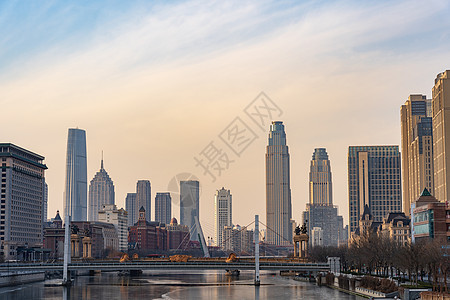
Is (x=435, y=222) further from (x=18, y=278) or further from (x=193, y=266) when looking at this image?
(x=18, y=278)

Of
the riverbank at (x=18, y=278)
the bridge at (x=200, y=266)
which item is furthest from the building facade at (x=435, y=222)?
the riverbank at (x=18, y=278)

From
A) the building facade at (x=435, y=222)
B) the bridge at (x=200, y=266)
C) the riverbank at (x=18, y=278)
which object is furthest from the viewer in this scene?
the riverbank at (x=18, y=278)

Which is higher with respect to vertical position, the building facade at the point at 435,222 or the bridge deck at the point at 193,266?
the building facade at the point at 435,222

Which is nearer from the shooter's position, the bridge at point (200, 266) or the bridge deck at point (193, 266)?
the bridge at point (200, 266)

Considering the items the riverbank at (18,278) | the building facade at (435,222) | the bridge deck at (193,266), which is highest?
the building facade at (435,222)

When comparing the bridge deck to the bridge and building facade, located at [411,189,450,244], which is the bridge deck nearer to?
the bridge

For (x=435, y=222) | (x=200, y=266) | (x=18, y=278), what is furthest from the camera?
(x=18, y=278)

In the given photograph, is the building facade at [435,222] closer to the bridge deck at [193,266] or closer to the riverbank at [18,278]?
the bridge deck at [193,266]

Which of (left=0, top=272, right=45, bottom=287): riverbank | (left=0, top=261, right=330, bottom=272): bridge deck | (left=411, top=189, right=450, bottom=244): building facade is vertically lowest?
(left=0, top=272, right=45, bottom=287): riverbank

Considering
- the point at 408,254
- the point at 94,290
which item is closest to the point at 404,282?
the point at 408,254

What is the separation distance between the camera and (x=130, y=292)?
138 meters

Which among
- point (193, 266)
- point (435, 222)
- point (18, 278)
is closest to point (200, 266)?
point (193, 266)

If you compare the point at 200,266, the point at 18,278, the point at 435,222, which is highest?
the point at 435,222

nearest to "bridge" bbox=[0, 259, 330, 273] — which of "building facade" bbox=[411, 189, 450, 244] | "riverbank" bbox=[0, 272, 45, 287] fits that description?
"riverbank" bbox=[0, 272, 45, 287]
